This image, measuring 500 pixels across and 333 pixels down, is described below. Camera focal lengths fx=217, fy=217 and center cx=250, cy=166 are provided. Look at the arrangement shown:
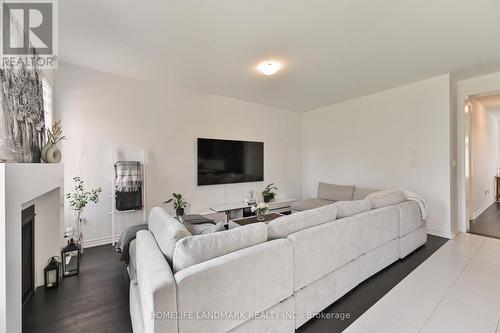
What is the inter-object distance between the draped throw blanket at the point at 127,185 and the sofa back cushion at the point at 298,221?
251 centimetres

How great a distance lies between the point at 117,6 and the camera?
187 cm

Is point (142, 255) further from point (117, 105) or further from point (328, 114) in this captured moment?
point (328, 114)

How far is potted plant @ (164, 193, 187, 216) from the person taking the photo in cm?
368

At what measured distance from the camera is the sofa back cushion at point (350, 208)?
87.7 inches

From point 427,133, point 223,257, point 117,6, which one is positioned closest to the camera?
point 223,257

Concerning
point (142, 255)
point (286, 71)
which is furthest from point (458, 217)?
point (142, 255)

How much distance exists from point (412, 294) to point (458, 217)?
271 centimetres

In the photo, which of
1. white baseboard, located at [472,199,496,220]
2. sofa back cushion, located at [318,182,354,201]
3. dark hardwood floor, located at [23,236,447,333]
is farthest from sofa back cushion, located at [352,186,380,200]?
white baseboard, located at [472,199,496,220]

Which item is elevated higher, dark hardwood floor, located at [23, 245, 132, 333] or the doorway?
the doorway

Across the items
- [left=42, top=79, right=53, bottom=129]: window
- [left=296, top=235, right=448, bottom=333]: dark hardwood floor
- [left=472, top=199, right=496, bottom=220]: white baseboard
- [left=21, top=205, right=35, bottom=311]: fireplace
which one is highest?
[left=42, top=79, right=53, bottom=129]: window

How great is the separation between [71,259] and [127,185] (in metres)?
1.12

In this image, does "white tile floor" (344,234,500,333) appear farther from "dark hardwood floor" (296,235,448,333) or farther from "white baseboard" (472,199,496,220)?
"white baseboard" (472,199,496,220)
